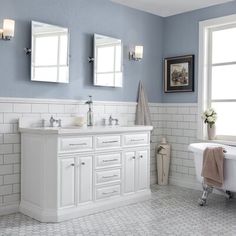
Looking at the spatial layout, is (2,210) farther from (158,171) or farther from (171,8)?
(171,8)

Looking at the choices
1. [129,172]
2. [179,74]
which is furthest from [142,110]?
[129,172]

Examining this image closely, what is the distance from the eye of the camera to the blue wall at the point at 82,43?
13.8ft

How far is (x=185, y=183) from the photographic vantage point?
5.72m

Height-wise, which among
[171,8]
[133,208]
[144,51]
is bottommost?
[133,208]

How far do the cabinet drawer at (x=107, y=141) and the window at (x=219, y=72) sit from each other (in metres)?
1.65

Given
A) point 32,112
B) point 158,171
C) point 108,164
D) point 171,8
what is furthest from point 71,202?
point 171,8

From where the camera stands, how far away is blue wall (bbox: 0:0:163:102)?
422 centimetres

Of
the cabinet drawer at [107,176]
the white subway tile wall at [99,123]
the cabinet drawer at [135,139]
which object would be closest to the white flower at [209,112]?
the white subway tile wall at [99,123]

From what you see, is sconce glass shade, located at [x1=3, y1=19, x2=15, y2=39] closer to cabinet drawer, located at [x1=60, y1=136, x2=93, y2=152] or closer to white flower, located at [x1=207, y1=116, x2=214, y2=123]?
cabinet drawer, located at [x1=60, y1=136, x2=93, y2=152]

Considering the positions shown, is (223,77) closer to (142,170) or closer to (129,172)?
(142,170)

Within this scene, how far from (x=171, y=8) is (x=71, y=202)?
3.35 metres

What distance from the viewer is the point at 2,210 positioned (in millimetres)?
4137

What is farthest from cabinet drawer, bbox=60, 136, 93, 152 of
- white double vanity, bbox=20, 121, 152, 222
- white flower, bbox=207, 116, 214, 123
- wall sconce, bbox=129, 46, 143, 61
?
white flower, bbox=207, 116, 214, 123

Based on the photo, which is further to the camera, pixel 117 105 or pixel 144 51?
pixel 144 51
